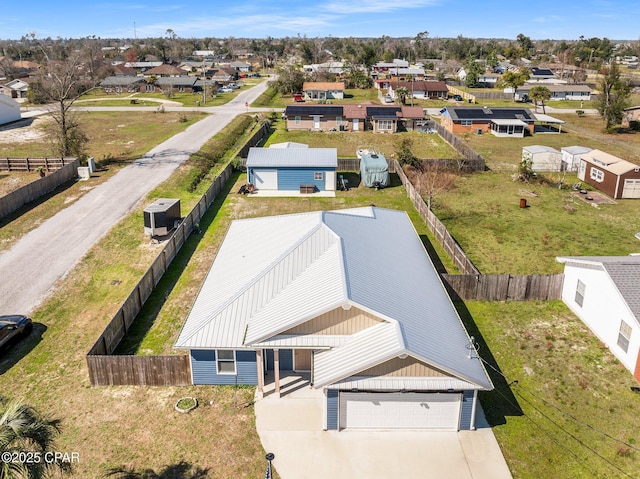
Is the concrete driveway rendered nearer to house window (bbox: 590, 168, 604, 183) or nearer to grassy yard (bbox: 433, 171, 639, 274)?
grassy yard (bbox: 433, 171, 639, 274)

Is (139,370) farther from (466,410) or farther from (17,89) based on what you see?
(17,89)

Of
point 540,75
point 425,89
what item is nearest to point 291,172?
point 425,89

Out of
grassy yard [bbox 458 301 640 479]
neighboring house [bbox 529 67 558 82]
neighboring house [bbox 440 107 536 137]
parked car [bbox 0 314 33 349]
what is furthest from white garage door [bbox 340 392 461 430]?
neighboring house [bbox 529 67 558 82]

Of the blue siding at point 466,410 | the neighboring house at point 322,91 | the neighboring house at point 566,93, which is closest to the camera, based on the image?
the blue siding at point 466,410

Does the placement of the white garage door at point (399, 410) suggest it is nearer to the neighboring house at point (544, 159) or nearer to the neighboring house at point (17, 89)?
the neighboring house at point (544, 159)

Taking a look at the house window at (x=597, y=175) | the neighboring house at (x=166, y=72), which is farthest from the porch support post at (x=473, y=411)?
the neighboring house at (x=166, y=72)

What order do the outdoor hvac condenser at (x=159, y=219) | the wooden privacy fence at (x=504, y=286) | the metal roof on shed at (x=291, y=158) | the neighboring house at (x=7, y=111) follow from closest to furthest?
1. the wooden privacy fence at (x=504, y=286)
2. the outdoor hvac condenser at (x=159, y=219)
3. the metal roof on shed at (x=291, y=158)
4. the neighboring house at (x=7, y=111)

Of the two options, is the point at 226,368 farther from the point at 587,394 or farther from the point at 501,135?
the point at 501,135
